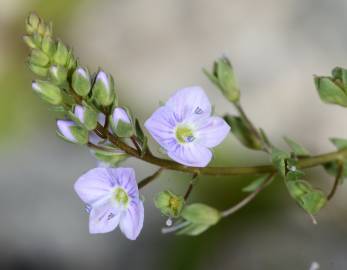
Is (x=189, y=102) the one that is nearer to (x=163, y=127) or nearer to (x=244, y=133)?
(x=163, y=127)

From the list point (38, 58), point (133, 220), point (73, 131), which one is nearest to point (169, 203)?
point (133, 220)

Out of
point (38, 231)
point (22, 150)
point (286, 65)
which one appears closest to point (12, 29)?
point (22, 150)

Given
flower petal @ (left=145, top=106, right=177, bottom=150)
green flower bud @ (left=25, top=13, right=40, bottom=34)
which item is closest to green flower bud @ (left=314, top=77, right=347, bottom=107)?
flower petal @ (left=145, top=106, right=177, bottom=150)

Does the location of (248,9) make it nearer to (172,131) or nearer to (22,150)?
(22,150)

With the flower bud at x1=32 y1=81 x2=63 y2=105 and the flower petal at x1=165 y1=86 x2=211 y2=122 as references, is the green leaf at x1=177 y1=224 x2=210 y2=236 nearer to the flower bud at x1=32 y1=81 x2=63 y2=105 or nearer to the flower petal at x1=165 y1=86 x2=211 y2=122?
the flower petal at x1=165 y1=86 x2=211 y2=122

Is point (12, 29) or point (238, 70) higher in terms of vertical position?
point (12, 29)

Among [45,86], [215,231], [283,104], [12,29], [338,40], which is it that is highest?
[45,86]
